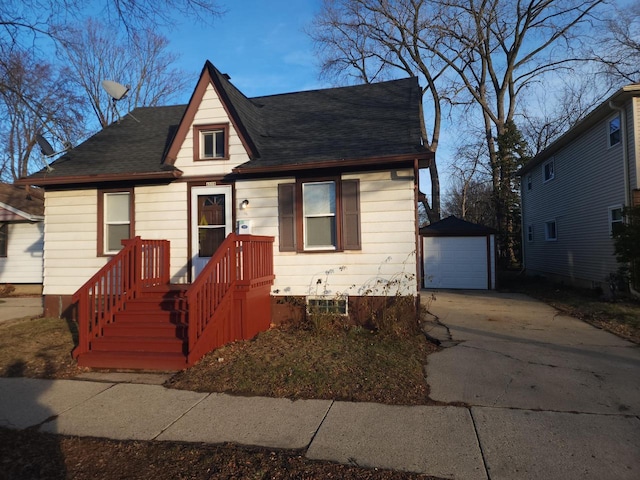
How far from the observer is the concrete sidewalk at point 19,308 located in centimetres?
970

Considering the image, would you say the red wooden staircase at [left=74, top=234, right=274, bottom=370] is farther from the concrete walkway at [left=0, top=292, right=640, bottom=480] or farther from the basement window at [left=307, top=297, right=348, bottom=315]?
the basement window at [left=307, top=297, right=348, bottom=315]

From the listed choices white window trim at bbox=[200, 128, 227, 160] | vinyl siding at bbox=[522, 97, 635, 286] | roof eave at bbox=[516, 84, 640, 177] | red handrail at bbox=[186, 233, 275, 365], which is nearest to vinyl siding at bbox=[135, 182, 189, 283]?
white window trim at bbox=[200, 128, 227, 160]

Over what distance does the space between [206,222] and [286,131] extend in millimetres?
2959

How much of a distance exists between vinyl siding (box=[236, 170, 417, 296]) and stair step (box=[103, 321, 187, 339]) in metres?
2.37

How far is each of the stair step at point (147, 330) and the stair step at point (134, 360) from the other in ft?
1.29

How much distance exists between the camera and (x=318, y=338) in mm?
6875

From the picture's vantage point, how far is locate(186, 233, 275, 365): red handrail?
570cm

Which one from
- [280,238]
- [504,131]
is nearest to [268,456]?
[280,238]

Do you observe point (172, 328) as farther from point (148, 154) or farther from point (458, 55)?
point (458, 55)

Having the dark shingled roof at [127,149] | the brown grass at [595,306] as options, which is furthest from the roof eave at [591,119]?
the dark shingled roof at [127,149]

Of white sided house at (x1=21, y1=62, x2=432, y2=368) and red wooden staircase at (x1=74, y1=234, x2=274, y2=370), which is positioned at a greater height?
white sided house at (x1=21, y1=62, x2=432, y2=368)

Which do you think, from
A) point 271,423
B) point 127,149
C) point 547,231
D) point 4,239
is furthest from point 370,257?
point 4,239

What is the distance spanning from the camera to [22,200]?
17.0 meters

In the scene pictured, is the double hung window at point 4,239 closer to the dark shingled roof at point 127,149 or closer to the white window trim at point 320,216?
the dark shingled roof at point 127,149
